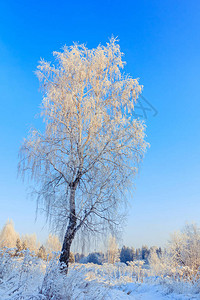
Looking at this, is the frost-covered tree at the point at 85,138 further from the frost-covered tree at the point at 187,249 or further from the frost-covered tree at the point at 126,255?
the frost-covered tree at the point at 126,255

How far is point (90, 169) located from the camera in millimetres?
7281

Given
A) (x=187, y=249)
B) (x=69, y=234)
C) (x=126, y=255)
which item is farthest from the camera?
(x=126, y=255)

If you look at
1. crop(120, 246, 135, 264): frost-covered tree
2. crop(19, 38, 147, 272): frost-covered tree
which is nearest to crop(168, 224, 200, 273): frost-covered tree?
crop(19, 38, 147, 272): frost-covered tree

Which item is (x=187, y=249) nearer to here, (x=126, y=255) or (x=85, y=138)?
(x=85, y=138)

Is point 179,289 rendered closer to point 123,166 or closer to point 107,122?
point 123,166

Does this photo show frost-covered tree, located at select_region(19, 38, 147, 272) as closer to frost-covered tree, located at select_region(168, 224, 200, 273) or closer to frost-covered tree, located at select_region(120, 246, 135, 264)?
frost-covered tree, located at select_region(168, 224, 200, 273)

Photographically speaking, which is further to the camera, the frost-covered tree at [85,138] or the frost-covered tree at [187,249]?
the frost-covered tree at [187,249]

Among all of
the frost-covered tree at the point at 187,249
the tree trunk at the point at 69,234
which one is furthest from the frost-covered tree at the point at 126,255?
the tree trunk at the point at 69,234

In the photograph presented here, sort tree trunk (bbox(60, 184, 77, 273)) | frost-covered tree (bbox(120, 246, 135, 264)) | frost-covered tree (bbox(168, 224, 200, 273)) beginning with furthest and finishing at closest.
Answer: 1. frost-covered tree (bbox(120, 246, 135, 264))
2. frost-covered tree (bbox(168, 224, 200, 273))
3. tree trunk (bbox(60, 184, 77, 273))

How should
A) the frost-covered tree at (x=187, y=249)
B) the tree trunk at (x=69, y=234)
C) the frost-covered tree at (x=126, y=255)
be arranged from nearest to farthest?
1. the tree trunk at (x=69, y=234)
2. the frost-covered tree at (x=187, y=249)
3. the frost-covered tree at (x=126, y=255)

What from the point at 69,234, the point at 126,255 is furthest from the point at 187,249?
the point at 126,255

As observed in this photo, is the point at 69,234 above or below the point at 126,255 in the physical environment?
below

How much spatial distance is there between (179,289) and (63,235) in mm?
4184

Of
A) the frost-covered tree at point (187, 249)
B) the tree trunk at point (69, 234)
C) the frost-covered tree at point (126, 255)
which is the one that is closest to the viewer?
the tree trunk at point (69, 234)
